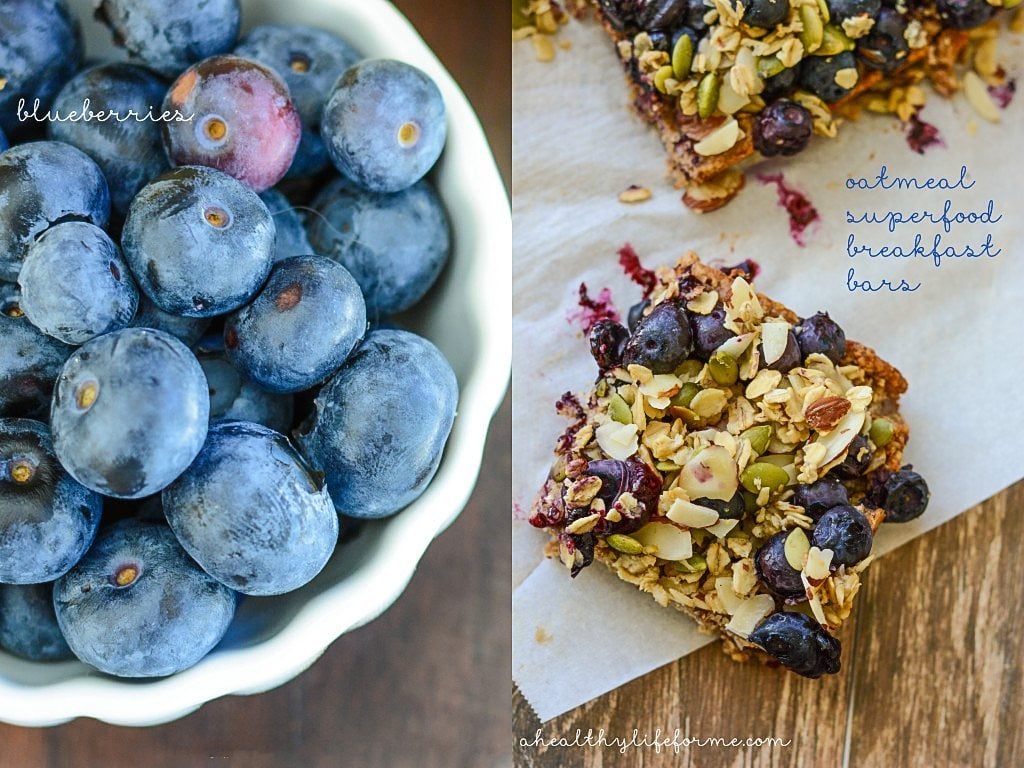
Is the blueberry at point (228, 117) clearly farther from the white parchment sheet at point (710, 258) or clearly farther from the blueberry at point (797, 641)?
the blueberry at point (797, 641)

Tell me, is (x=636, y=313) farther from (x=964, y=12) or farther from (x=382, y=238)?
(x=964, y=12)

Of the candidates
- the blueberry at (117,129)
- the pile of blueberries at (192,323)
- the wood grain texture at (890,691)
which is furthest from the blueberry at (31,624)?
the wood grain texture at (890,691)

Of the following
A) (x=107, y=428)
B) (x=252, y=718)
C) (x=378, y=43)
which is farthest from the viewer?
(x=252, y=718)

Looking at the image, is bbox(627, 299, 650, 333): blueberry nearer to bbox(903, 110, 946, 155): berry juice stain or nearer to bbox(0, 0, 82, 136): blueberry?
bbox(903, 110, 946, 155): berry juice stain

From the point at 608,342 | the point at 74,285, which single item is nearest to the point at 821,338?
the point at 608,342

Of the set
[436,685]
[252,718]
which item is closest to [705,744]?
[436,685]

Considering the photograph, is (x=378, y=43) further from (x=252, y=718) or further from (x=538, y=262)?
(x=252, y=718)

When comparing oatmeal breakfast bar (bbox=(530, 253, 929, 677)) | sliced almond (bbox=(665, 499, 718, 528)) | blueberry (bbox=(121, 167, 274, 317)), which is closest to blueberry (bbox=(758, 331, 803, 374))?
oatmeal breakfast bar (bbox=(530, 253, 929, 677))

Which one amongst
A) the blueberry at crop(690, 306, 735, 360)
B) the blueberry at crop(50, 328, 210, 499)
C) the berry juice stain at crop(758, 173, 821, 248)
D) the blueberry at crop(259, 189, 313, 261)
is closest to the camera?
the blueberry at crop(50, 328, 210, 499)
